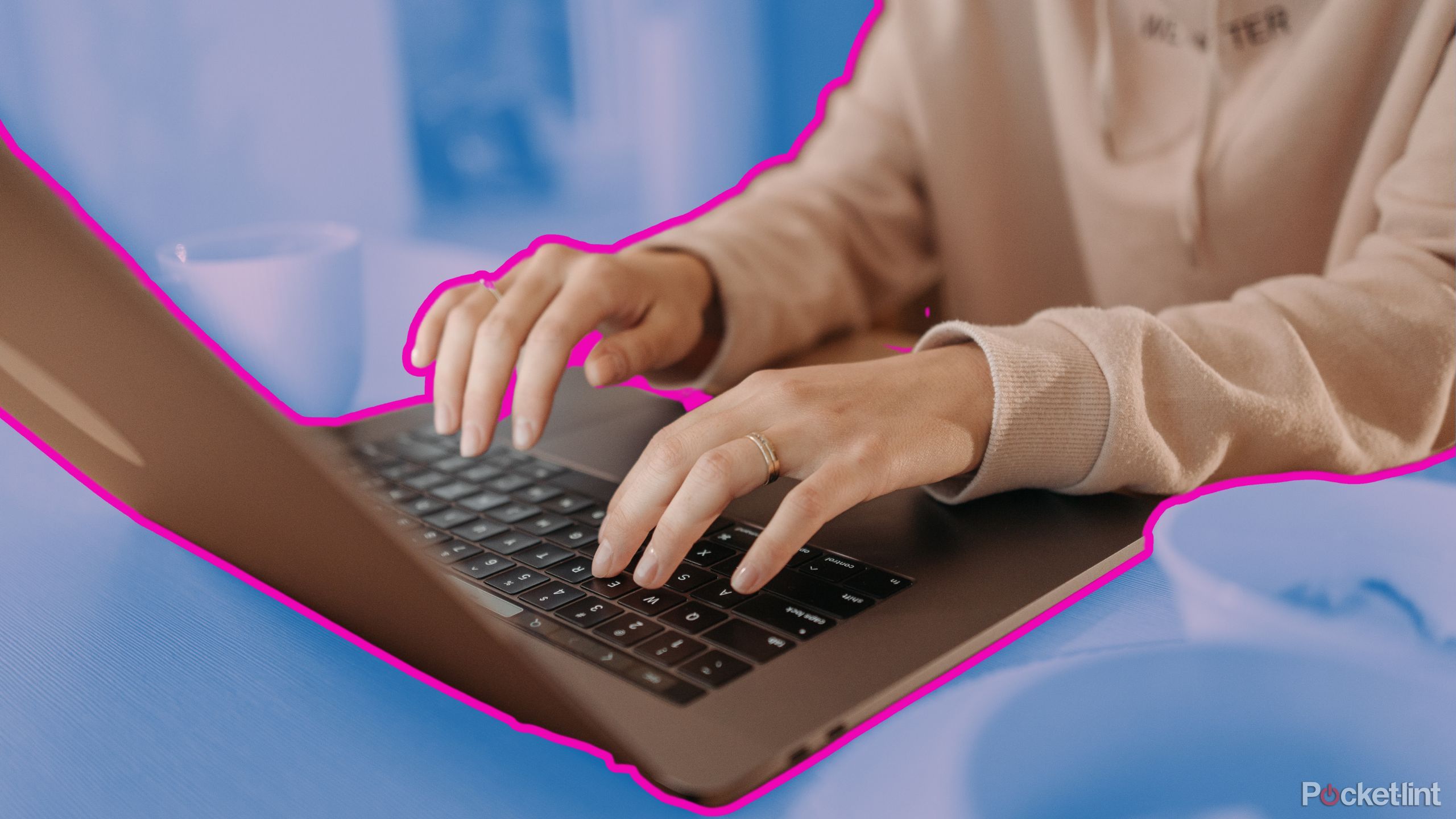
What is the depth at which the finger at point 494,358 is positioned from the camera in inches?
22.1

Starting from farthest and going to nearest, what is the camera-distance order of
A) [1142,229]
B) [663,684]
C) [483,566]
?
1. [1142,229]
2. [483,566]
3. [663,684]

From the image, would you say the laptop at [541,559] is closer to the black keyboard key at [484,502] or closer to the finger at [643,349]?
the black keyboard key at [484,502]

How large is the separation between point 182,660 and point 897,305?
0.75 metres

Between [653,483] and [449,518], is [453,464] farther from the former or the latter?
[653,483]

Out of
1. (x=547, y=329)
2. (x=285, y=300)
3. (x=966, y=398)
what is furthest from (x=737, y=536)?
(x=285, y=300)

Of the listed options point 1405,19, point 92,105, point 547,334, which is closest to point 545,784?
point 547,334

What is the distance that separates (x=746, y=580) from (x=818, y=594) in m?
0.03

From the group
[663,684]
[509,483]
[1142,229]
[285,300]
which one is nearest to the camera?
[663,684]

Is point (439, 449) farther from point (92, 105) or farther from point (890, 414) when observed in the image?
point (92, 105)

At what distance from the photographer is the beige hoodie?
1.55 feet

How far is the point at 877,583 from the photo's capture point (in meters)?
0.39

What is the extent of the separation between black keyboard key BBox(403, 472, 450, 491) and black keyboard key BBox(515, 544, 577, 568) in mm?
118

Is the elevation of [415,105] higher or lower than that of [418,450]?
higher

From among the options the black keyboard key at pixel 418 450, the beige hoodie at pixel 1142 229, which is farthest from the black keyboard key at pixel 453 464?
the beige hoodie at pixel 1142 229
